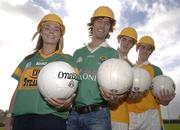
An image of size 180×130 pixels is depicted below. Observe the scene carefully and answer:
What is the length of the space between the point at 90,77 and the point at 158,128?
3.73 metres

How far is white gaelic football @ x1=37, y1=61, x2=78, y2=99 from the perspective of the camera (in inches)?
267

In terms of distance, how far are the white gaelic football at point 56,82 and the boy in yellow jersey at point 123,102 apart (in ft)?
7.61

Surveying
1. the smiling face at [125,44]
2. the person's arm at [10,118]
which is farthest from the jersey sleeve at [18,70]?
the smiling face at [125,44]

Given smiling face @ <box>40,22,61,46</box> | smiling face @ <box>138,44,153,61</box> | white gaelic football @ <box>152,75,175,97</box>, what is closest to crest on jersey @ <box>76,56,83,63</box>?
smiling face @ <box>40,22,61,46</box>

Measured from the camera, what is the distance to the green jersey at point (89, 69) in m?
7.79

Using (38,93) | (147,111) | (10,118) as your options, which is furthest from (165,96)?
(10,118)

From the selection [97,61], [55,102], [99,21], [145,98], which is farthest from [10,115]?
[145,98]

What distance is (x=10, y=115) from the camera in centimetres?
731

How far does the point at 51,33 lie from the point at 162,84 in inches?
157

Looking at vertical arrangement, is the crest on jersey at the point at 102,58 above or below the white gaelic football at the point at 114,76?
above

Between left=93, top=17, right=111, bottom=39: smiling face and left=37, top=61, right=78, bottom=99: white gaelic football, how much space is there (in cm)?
182

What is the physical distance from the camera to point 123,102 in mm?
9250

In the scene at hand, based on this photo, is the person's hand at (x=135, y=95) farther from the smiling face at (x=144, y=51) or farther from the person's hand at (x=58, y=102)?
the person's hand at (x=58, y=102)

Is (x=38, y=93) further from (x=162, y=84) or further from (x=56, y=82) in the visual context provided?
(x=162, y=84)
